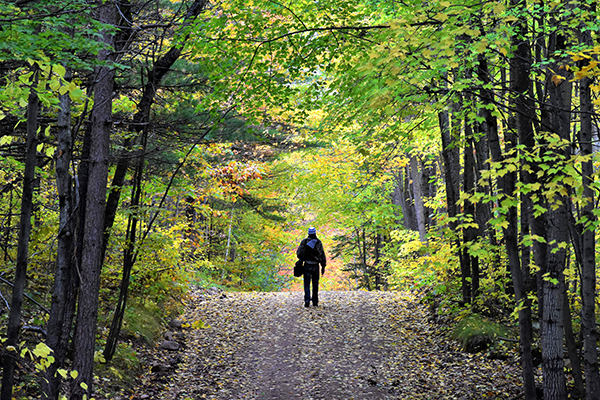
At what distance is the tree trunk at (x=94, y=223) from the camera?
499cm

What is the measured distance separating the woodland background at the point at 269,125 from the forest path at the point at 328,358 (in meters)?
0.84

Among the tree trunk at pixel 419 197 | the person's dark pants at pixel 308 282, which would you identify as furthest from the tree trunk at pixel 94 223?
the tree trunk at pixel 419 197

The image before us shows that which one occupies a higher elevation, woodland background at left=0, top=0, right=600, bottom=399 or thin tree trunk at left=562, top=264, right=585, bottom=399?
woodland background at left=0, top=0, right=600, bottom=399

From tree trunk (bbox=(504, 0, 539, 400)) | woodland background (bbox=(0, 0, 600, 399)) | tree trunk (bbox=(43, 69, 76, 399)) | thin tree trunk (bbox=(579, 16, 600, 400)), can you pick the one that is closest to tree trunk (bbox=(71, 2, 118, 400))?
woodland background (bbox=(0, 0, 600, 399))

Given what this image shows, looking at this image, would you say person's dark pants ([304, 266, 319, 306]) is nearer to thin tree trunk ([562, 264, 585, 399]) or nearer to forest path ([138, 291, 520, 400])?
forest path ([138, 291, 520, 400])

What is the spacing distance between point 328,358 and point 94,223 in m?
4.97

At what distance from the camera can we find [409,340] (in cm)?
862

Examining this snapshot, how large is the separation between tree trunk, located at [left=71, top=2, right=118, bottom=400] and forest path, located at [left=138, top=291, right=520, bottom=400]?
65.9 inches

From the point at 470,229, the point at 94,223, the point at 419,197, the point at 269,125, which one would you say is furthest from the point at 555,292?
the point at 419,197

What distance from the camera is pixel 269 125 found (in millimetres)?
7535

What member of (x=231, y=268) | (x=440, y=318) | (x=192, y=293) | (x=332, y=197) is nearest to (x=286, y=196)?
(x=332, y=197)

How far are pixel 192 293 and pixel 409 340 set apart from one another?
666cm

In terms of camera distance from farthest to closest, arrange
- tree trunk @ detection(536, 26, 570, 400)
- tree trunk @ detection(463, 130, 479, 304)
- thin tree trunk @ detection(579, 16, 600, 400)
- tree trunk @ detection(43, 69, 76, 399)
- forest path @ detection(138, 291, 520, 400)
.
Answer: tree trunk @ detection(463, 130, 479, 304), forest path @ detection(138, 291, 520, 400), tree trunk @ detection(536, 26, 570, 400), thin tree trunk @ detection(579, 16, 600, 400), tree trunk @ detection(43, 69, 76, 399)

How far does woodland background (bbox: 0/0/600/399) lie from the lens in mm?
3898
